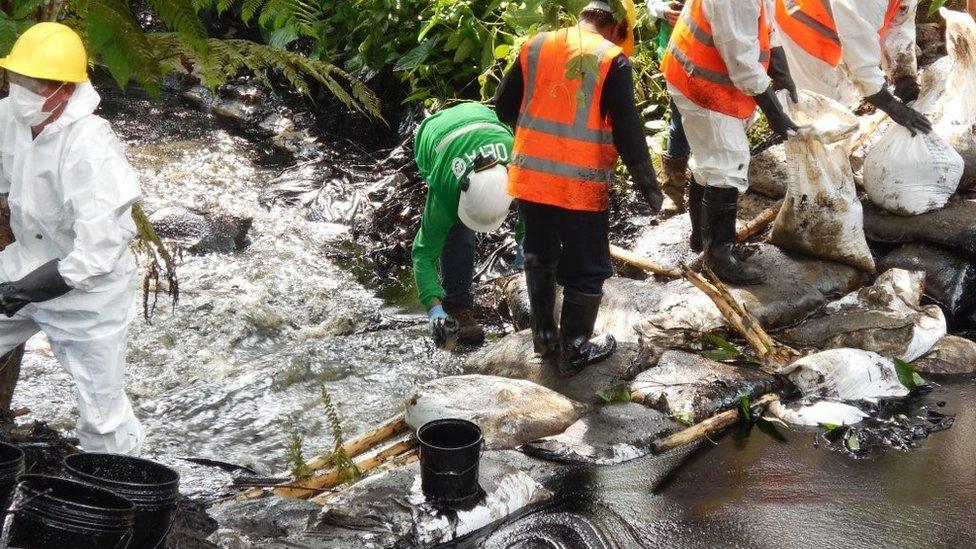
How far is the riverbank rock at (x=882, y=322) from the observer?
4926mm

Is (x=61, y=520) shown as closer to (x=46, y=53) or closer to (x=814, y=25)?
(x=46, y=53)

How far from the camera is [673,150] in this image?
6402mm

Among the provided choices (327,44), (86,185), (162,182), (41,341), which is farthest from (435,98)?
(86,185)

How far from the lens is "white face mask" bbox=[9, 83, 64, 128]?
3533 millimetres

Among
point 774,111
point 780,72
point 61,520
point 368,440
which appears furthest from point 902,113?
point 61,520

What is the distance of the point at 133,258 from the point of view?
402cm

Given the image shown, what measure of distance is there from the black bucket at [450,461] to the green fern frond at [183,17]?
5.25 feet

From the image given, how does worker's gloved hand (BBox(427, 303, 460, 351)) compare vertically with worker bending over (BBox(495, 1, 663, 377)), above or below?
below

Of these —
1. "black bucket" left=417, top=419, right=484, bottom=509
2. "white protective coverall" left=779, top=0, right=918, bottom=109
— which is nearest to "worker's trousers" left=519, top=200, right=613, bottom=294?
"black bucket" left=417, top=419, right=484, bottom=509

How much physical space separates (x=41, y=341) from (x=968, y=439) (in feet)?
17.2

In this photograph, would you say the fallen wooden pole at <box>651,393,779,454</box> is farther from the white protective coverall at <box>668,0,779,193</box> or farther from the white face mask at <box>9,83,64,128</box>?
the white face mask at <box>9,83,64,128</box>

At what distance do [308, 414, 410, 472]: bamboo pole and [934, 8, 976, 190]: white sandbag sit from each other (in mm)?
3755

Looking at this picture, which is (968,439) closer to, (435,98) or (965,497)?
(965,497)

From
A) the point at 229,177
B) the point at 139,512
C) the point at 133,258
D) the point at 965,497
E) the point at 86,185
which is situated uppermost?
the point at 86,185
